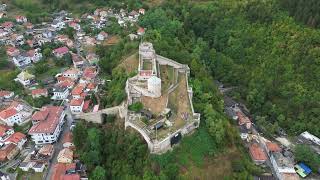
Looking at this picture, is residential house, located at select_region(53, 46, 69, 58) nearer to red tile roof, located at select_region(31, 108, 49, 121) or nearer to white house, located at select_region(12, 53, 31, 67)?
white house, located at select_region(12, 53, 31, 67)

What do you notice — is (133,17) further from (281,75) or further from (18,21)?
(281,75)

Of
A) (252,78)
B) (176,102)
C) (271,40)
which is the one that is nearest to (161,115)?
(176,102)

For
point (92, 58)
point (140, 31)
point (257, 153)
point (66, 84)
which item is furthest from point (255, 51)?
point (66, 84)

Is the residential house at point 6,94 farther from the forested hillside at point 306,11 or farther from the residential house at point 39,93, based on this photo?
the forested hillside at point 306,11

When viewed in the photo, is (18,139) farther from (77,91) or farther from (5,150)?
(77,91)

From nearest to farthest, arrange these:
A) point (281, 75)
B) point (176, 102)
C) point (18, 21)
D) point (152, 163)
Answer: point (152, 163) < point (176, 102) < point (281, 75) < point (18, 21)

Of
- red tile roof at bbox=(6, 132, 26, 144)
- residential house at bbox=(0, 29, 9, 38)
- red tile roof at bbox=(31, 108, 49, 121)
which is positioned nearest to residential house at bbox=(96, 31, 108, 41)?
residential house at bbox=(0, 29, 9, 38)
